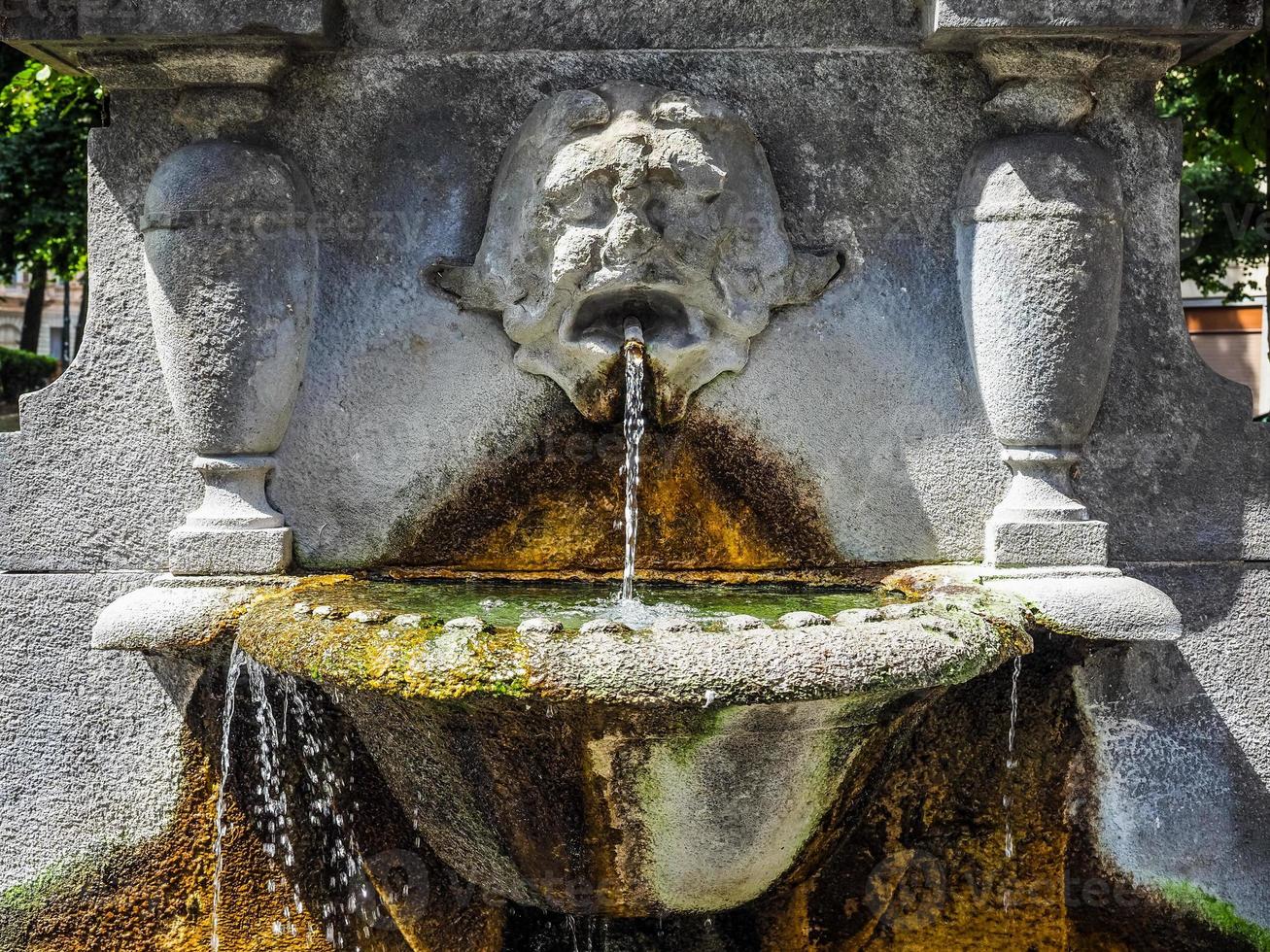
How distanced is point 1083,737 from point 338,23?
2359mm

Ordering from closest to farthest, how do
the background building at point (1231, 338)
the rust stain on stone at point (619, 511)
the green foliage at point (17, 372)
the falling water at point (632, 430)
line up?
the falling water at point (632, 430), the rust stain on stone at point (619, 511), the background building at point (1231, 338), the green foliage at point (17, 372)

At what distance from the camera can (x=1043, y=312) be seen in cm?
289

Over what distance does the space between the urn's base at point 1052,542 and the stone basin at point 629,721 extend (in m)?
0.19

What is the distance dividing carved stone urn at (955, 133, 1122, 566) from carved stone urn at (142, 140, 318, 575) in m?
1.55

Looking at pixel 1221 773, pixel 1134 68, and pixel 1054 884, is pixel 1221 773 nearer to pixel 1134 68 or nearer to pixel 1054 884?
pixel 1054 884

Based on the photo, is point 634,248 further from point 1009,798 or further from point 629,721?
point 1009,798

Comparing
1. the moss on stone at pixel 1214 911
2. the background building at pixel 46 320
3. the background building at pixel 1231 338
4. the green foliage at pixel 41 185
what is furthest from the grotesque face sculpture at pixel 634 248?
the background building at pixel 46 320

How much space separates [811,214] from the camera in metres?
3.10

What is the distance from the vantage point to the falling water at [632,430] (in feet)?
9.82

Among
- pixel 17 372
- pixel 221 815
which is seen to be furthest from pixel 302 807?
pixel 17 372

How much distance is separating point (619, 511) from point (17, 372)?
64.0 ft

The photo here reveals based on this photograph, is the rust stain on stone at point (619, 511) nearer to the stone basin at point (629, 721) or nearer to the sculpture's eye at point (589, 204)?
the stone basin at point (629, 721)

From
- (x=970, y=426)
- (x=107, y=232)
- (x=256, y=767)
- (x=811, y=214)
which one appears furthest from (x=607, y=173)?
(x=256, y=767)

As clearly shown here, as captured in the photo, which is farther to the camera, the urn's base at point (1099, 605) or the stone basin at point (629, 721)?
the urn's base at point (1099, 605)
